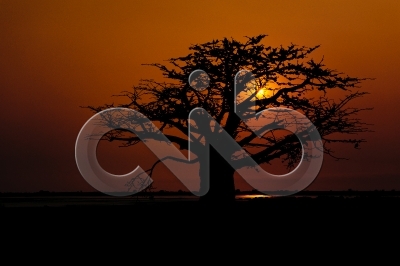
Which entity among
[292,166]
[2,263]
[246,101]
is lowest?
[2,263]

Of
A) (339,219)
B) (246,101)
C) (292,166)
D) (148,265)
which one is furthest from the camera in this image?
(292,166)

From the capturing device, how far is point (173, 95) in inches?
1162

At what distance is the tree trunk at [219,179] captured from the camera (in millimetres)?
28875

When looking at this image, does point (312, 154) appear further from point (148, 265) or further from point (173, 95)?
point (148, 265)

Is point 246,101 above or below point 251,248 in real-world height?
above

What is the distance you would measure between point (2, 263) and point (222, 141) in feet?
52.9

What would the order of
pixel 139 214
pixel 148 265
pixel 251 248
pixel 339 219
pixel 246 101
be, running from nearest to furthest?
pixel 148 265 → pixel 251 248 → pixel 339 219 → pixel 139 214 → pixel 246 101

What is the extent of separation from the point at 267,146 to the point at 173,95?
427cm

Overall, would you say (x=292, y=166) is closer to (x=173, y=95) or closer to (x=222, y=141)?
(x=222, y=141)

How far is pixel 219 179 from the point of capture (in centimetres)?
2888

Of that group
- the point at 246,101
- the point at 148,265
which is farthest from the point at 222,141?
the point at 148,265

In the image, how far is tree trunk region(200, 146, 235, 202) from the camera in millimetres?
28875

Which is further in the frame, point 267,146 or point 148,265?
point 267,146

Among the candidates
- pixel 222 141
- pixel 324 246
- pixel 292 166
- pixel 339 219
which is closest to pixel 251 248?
pixel 324 246
